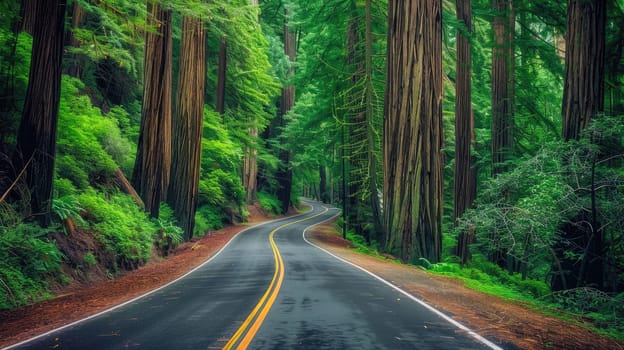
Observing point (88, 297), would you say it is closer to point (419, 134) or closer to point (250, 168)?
point (419, 134)

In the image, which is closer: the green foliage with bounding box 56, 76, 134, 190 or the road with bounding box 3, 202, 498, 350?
the road with bounding box 3, 202, 498, 350

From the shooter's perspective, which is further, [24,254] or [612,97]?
[612,97]

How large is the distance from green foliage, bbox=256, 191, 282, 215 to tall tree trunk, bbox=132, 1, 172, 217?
99.7 ft

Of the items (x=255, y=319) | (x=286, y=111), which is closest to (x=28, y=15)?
(x=255, y=319)

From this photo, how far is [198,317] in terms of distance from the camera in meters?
8.39

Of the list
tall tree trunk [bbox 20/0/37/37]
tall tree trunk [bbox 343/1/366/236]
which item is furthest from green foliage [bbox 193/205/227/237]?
tall tree trunk [bbox 20/0/37/37]

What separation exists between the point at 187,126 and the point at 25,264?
14.5m

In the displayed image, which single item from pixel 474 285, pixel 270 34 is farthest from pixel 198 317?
pixel 270 34

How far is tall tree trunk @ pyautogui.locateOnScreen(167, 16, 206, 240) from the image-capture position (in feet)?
81.6

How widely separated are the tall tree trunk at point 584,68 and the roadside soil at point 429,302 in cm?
477

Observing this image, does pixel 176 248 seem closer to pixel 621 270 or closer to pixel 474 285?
pixel 474 285

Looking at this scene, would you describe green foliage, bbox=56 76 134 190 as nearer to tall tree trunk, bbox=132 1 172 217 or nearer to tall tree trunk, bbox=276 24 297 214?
tall tree trunk, bbox=132 1 172 217

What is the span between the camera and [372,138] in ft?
86.1

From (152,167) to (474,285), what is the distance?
14.5 metres
